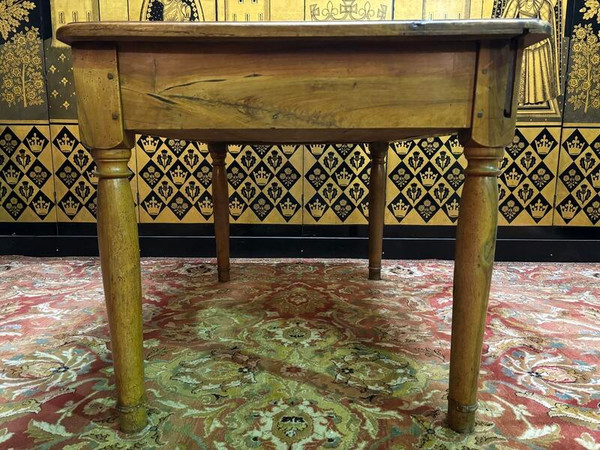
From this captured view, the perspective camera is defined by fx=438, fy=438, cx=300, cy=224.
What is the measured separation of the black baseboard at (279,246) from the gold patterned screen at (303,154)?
106 mm

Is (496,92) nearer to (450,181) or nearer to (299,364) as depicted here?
(299,364)

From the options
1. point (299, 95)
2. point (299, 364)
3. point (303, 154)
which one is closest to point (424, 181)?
point (303, 154)

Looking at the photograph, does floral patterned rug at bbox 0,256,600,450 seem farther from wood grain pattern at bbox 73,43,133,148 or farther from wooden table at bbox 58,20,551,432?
wood grain pattern at bbox 73,43,133,148

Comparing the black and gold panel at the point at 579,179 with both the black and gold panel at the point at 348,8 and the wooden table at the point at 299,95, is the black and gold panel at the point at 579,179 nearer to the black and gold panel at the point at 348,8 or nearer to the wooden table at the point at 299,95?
the black and gold panel at the point at 348,8

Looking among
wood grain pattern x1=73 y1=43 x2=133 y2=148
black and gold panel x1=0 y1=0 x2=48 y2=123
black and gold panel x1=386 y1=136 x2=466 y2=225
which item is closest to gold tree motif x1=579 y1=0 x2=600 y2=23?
black and gold panel x1=386 y1=136 x2=466 y2=225

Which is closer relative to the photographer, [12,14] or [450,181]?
[12,14]

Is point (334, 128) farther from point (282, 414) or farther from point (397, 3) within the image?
point (397, 3)

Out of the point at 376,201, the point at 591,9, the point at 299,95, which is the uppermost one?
the point at 591,9

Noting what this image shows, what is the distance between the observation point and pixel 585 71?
2350 mm

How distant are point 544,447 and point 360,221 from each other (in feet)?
5.63

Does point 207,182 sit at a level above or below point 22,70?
below

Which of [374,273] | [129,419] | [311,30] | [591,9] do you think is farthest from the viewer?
[591,9]

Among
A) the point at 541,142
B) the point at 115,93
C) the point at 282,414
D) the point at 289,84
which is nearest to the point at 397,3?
the point at 541,142

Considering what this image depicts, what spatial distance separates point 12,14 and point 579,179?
10.6 feet
